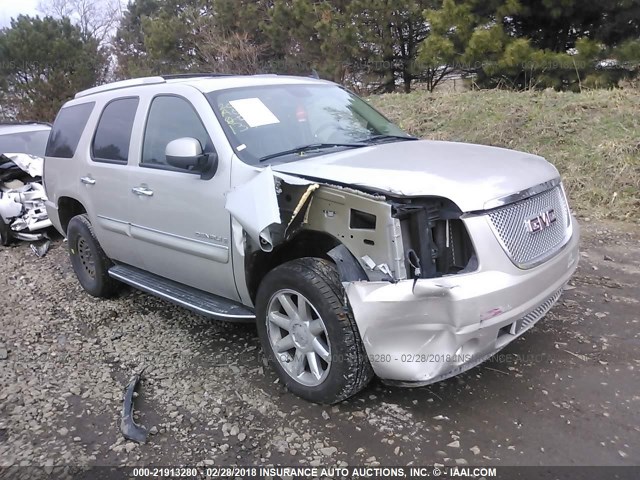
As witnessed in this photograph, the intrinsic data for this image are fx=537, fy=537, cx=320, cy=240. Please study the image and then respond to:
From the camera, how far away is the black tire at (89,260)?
195 inches

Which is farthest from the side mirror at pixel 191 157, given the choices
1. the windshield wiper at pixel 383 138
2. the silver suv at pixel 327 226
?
the windshield wiper at pixel 383 138

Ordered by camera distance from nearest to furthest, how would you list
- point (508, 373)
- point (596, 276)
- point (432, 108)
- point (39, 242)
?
point (508, 373), point (596, 276), point (39, 242), point (432, 108)

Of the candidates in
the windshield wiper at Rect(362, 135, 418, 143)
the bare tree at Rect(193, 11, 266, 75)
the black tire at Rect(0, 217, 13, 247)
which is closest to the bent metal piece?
the windshield wiper at Rect(362, 135, 418, 143)

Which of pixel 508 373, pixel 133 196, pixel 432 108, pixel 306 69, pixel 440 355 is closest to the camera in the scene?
pixel 440 355

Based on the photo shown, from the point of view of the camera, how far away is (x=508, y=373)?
3.33m

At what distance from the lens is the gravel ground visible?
276 cm

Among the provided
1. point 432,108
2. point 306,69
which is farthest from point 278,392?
point 306,69

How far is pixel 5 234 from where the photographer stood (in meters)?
7.51

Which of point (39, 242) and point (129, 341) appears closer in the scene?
point (129, 341)

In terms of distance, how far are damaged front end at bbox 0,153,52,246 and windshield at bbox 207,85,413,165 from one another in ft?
15.7

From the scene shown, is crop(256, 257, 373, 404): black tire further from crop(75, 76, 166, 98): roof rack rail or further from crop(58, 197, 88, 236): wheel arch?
crop(58, 197, 88, 236): wheel arch

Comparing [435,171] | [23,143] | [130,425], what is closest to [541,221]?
[435,171]

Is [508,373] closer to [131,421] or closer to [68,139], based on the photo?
[131,421]

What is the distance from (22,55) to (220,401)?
2482 centimetres
